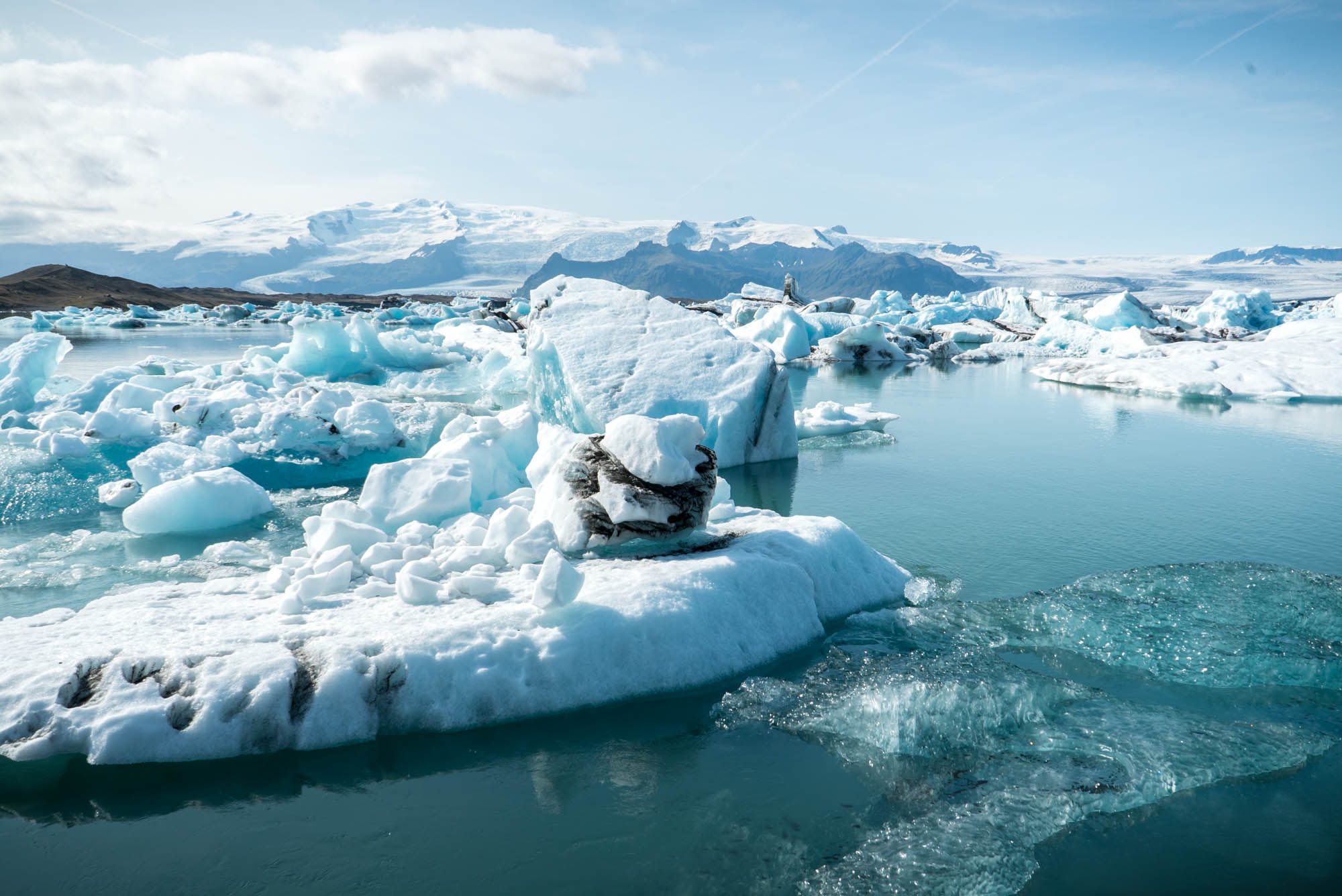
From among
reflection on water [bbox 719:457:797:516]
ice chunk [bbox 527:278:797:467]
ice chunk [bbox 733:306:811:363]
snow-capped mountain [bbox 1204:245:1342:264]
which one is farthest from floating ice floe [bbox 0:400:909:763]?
snow-capped mountain [bbox 1204:245:1342:264]

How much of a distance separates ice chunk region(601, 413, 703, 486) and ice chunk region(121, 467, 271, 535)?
159 inches

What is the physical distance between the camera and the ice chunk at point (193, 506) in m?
6.95

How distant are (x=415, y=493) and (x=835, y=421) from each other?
9.34 m

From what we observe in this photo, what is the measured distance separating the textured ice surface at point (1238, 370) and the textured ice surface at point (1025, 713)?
16.5 meters

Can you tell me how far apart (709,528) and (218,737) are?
361 cm

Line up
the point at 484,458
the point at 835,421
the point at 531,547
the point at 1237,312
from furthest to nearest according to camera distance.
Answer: the point at 1237,312, the point at 835,421, the point at 484,458, the point at 531,547

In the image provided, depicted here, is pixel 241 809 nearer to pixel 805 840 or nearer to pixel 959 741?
pixel 805 840

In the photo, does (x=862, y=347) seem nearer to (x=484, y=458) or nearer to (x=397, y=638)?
(x=484, y=458)

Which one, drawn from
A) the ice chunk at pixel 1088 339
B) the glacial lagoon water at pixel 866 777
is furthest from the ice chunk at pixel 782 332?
the glacial lagoon water at pixel 866 777

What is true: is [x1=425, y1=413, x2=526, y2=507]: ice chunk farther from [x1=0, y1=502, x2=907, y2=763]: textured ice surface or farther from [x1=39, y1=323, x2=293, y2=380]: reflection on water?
[x1=39, y1=323, x2=293, y2=380]: reflection on water

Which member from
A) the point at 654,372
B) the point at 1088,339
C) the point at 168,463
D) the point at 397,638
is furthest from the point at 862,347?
the point at 397,638

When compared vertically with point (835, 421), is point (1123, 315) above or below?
above

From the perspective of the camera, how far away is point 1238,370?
784 inches

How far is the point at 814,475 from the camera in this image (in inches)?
414
